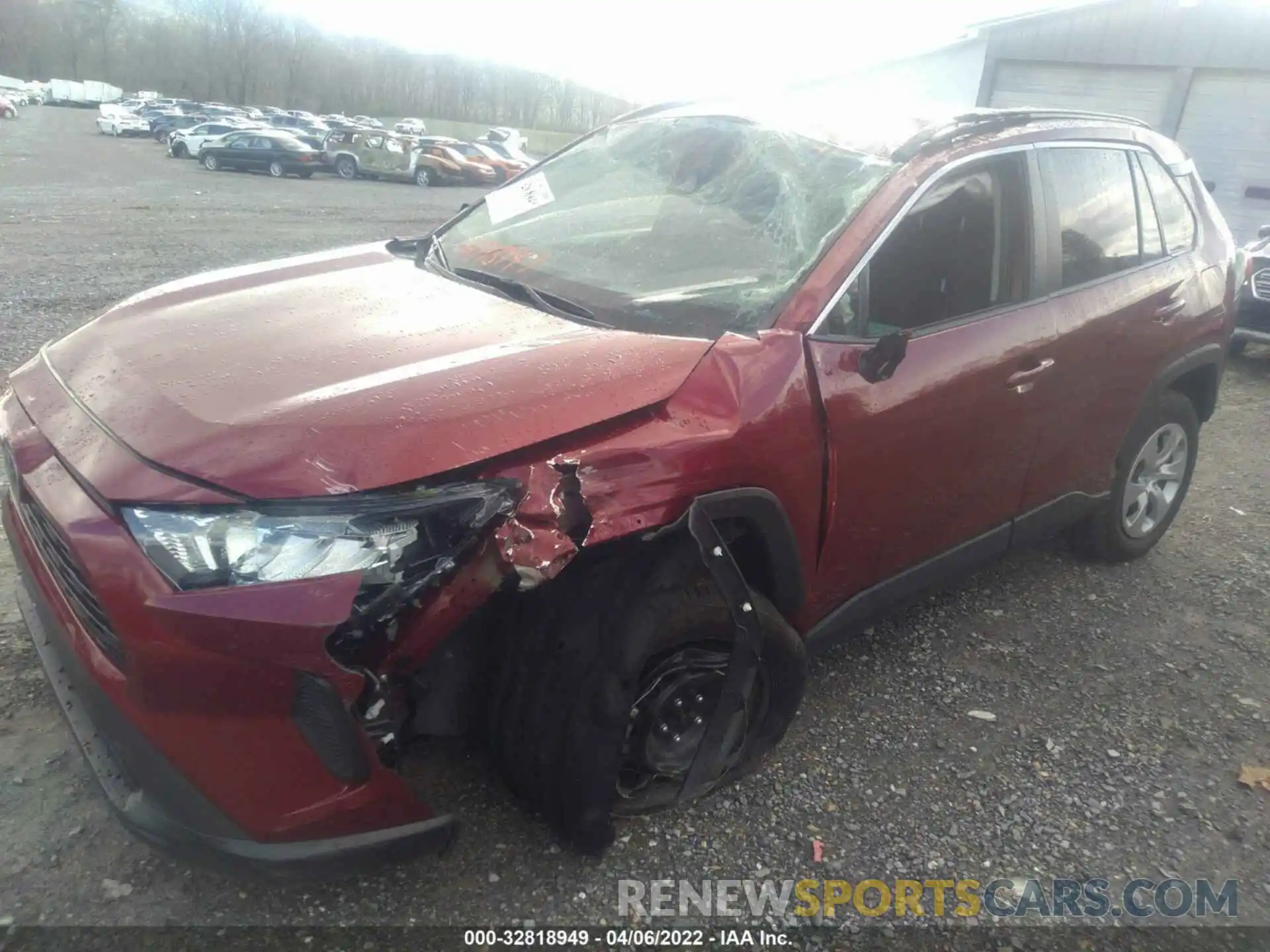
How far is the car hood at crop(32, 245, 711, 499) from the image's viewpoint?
180 cm

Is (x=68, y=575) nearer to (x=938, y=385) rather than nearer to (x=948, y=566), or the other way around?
(x=938, y=385)

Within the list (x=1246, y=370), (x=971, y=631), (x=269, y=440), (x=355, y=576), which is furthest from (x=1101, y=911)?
(x=1246, y=370)

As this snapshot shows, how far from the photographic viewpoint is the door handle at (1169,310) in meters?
3.49

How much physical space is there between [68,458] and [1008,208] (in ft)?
9.03

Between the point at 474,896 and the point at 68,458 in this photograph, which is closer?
the point at 68,458

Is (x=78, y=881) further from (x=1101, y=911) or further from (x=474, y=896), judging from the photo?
(x=1101, y=911)

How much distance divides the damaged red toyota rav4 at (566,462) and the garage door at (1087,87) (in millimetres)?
12333

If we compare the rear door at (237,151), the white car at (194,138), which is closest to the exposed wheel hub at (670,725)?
the rear door at (237,151)

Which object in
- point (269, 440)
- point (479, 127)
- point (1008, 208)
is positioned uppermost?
point (1008, 208)

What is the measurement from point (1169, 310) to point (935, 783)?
215cm

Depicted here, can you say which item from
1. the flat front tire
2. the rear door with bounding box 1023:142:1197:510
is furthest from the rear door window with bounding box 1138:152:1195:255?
the flat front tire

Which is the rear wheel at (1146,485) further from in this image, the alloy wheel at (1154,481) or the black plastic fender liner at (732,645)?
the black plastic fender liner at (732,645)

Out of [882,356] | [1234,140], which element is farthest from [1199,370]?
[1234,140]

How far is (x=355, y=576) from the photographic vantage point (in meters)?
1.74
